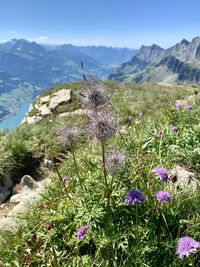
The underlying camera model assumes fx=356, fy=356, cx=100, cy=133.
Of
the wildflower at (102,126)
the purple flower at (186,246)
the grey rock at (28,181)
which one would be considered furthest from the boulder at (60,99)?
the purple flower at (186,246)

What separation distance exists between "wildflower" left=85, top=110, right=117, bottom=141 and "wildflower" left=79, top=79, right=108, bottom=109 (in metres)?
0.43

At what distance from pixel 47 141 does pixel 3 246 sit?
6.68 m

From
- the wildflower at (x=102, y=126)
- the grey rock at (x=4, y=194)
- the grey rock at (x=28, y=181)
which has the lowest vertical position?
the grey rock at (x=4, y=194)

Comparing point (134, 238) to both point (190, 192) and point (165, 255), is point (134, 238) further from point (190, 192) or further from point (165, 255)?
point (190, 192)

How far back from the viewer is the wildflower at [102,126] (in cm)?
355

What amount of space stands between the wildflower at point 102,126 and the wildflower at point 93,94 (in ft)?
1.42

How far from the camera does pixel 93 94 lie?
407 centimetres

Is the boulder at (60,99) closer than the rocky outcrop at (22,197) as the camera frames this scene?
No

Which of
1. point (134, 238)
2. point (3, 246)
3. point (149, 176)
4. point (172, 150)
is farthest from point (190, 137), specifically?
point (3, 246)

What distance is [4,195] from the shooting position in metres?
8.96

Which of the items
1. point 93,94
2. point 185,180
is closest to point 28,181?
point 185,180

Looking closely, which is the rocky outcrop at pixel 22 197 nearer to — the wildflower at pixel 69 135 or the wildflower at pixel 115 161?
the wildflower at pixel 69 135

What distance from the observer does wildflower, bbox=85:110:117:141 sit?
11.7ft

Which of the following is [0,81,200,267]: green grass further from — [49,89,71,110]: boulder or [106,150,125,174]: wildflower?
[49,89,71,110]: boulder
